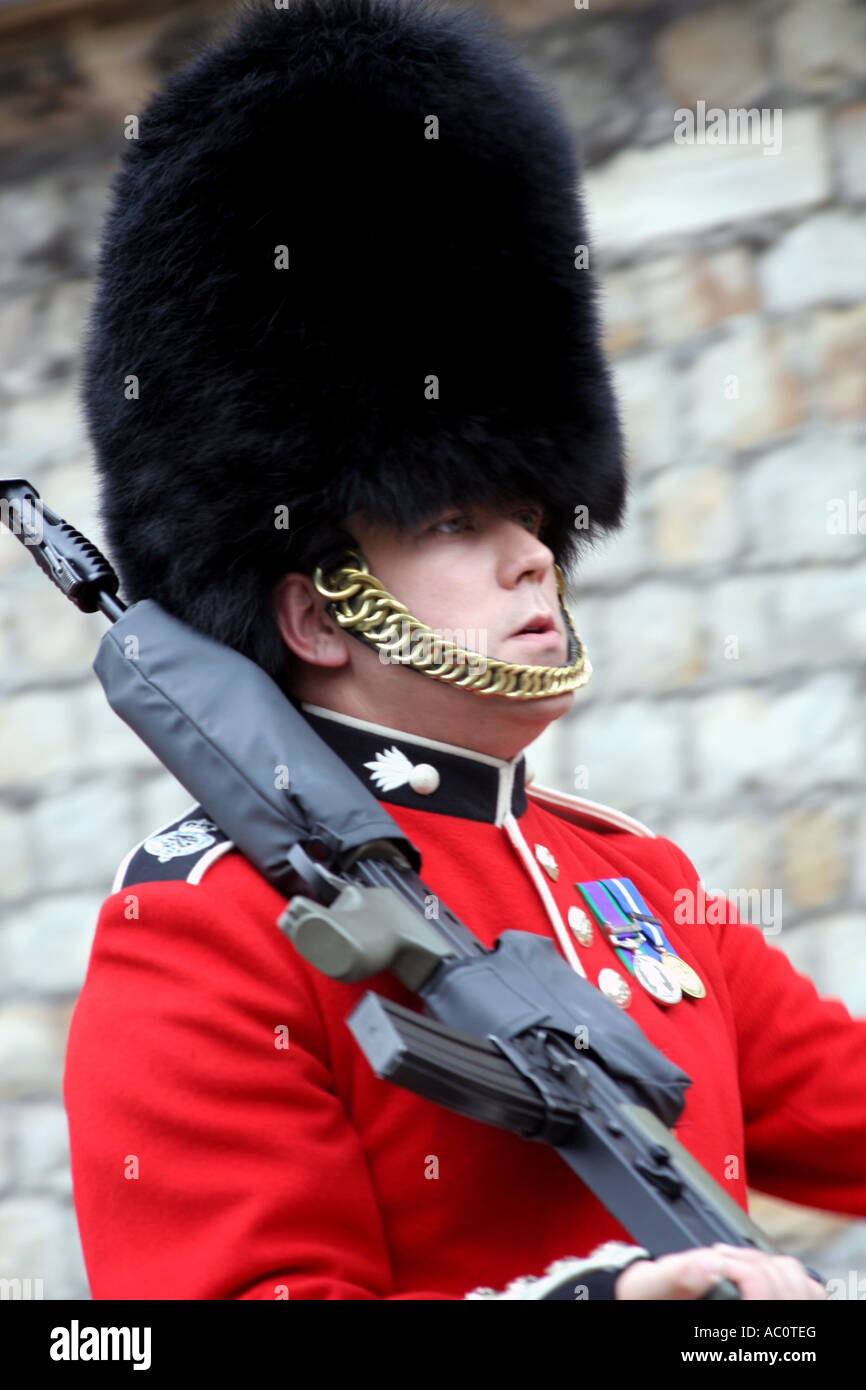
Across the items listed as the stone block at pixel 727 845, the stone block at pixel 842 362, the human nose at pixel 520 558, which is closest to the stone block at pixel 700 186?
the stone block at pixel 842 362

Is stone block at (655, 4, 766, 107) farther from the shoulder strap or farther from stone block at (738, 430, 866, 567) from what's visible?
the shoulder strap

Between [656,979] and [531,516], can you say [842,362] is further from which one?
[656,979]

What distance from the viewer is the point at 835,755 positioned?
3.38m

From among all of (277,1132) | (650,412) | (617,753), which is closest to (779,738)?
(617,753)

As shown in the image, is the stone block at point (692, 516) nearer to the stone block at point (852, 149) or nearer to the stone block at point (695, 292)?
the stone block at point (695, 292)

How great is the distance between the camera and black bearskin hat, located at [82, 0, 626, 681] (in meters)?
1.86

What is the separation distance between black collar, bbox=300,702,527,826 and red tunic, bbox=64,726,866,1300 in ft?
0.07

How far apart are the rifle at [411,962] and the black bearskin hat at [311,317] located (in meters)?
0.12

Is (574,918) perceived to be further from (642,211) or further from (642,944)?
(642,211)

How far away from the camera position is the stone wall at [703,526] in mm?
3416

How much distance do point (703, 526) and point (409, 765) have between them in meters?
1.88
